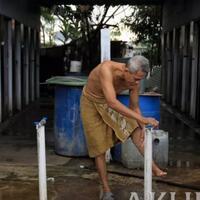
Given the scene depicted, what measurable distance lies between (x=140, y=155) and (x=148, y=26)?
643 inches

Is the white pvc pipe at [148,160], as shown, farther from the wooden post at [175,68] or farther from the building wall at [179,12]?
the wooden post at [175,68]

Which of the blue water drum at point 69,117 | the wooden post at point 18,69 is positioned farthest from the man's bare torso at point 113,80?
the wooden post at point 18,69

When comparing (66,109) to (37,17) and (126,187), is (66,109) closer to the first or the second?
(126,187)

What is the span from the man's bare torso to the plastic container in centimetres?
152

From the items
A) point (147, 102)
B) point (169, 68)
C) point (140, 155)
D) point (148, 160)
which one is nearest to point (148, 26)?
point (169, 68)

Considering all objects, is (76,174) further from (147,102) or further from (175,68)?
(175,68)

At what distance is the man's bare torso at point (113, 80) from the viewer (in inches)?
196

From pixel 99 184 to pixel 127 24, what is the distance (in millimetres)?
17967

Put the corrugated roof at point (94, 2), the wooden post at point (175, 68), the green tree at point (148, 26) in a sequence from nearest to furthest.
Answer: the wooden post at point (175, 68), the corrugated roof at point (94, 2), the green tree at point (148, 26)

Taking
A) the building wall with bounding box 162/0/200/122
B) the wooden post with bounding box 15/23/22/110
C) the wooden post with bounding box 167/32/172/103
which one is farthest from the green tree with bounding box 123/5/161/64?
the wooden post with bounding box 15/23/22/110

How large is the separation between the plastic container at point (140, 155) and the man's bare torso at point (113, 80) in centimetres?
152

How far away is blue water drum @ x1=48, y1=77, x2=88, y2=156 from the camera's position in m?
7.14

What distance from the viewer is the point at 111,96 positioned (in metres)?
4.72

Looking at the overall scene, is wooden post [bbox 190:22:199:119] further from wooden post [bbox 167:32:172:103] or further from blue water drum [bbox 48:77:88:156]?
blue water drum [bbox 48:77:88:156]
